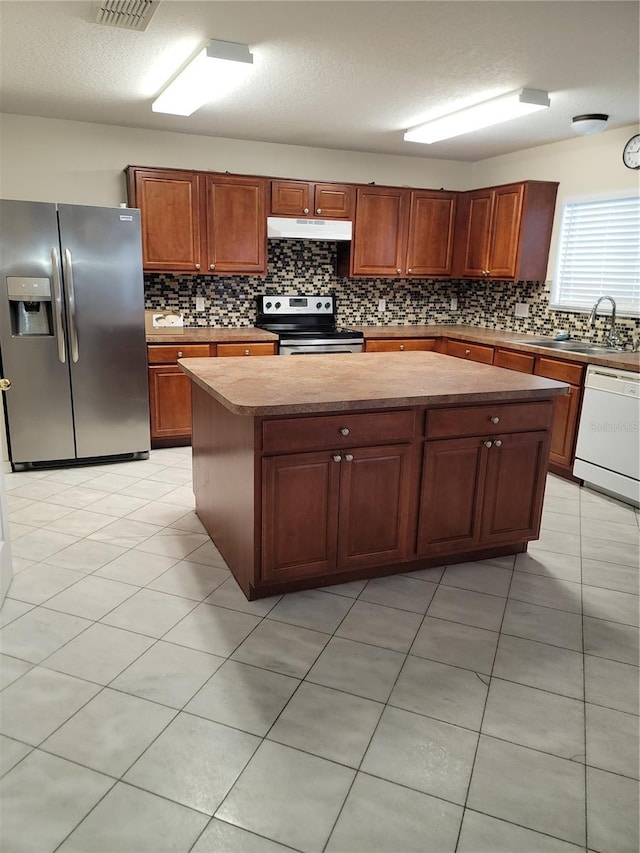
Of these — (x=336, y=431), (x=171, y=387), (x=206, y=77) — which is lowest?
(x=171, y=387)

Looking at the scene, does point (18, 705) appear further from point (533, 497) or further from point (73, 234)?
point (73, 234)

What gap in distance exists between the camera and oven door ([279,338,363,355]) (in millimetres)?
4855

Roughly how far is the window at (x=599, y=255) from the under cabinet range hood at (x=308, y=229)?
71.3 inches

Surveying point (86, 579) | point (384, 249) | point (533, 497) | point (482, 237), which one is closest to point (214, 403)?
point (86, 579)

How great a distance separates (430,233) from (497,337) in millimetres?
1286

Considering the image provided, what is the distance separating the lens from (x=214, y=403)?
9.28 feet

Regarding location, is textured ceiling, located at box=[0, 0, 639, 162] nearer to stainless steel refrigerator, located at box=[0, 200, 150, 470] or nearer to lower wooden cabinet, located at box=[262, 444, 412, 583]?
stainless steel refrigerator, located at box=[0, 200, 150, 470]

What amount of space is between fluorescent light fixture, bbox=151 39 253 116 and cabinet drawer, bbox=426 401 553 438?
6.50 feet

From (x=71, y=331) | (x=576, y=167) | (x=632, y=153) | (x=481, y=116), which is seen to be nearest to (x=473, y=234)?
(x=576, y=167)

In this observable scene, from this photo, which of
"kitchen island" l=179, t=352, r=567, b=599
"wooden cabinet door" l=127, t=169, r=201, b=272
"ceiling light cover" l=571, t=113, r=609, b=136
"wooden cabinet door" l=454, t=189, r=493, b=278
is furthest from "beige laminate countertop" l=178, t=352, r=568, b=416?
"wooden cabinet door" l=454, t=189, r=493, b=278

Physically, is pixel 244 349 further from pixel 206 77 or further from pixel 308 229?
pixel 206 77

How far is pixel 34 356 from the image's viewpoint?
3959 mm

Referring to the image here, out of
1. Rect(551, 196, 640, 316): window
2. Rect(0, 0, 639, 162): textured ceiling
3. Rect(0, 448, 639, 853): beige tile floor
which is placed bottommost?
Rect(0, 448, 639, 853): beige tile floor

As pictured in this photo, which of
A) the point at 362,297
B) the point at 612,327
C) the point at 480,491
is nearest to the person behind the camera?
the point at 480,491
